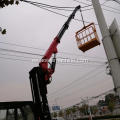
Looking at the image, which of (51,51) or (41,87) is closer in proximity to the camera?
(41,87)

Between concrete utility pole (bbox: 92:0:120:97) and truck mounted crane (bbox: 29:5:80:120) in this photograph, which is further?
truck mounted crane (bbox: 29:5:80:120)

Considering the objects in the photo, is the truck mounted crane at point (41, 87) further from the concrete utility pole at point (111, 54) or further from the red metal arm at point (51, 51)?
the concrete utility pole at point (111, 54)

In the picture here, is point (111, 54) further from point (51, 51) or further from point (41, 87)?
point (51, 51)

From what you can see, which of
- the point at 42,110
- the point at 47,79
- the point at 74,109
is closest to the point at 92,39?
the point at 47,79

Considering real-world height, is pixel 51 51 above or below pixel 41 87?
above

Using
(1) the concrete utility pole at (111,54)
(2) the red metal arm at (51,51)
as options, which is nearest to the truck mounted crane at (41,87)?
(2) the red metal arm at (51,51)

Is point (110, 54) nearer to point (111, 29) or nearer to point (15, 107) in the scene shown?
point (111, 29)

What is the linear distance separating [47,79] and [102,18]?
5.77 metres

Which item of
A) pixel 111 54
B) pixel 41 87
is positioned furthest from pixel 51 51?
pixel 111 54

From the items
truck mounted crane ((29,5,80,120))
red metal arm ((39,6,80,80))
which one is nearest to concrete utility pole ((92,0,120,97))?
truck mounted crane ((29,5,80,120))

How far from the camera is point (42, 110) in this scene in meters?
7.57

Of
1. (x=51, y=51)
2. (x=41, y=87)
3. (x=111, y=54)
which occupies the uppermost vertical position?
(x=51, y=51)

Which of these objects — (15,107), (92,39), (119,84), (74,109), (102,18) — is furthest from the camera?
(74,109)

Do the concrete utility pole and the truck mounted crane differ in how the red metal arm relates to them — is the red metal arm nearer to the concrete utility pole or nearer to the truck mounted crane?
the truck mounted crane
